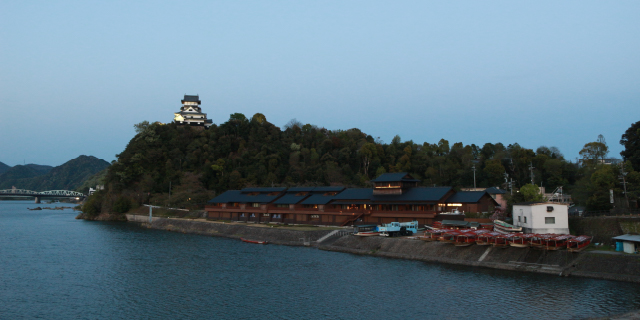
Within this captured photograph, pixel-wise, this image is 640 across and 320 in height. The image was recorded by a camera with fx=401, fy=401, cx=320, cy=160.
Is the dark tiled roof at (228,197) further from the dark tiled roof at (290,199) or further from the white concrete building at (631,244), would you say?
the white concrete building at (631,244)

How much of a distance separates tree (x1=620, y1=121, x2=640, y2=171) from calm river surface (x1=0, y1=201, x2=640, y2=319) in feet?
95.9

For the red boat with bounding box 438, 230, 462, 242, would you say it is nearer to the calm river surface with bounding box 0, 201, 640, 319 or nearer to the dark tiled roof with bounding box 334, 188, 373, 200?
the calm river surface with bounding box 0, 201, 640, 319

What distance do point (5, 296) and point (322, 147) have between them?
8501cm

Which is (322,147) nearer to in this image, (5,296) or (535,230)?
(535,230)

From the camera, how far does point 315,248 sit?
160ft

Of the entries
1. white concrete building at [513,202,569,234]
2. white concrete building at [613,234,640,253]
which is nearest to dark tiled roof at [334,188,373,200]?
white concrete building at [513,202,569,234]

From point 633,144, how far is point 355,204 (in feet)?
122

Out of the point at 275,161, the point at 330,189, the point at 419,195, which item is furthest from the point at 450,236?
the point at 275,161

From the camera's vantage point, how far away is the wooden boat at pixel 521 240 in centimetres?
3531

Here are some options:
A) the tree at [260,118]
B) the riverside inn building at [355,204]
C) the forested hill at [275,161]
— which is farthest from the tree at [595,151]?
the tree at [260,118]

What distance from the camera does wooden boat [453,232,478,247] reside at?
3860 cm

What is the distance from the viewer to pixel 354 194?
6191 centimetres

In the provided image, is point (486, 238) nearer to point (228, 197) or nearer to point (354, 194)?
point (354, 194)

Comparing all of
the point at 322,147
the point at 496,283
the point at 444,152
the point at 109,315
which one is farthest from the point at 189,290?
the point at 444,152
